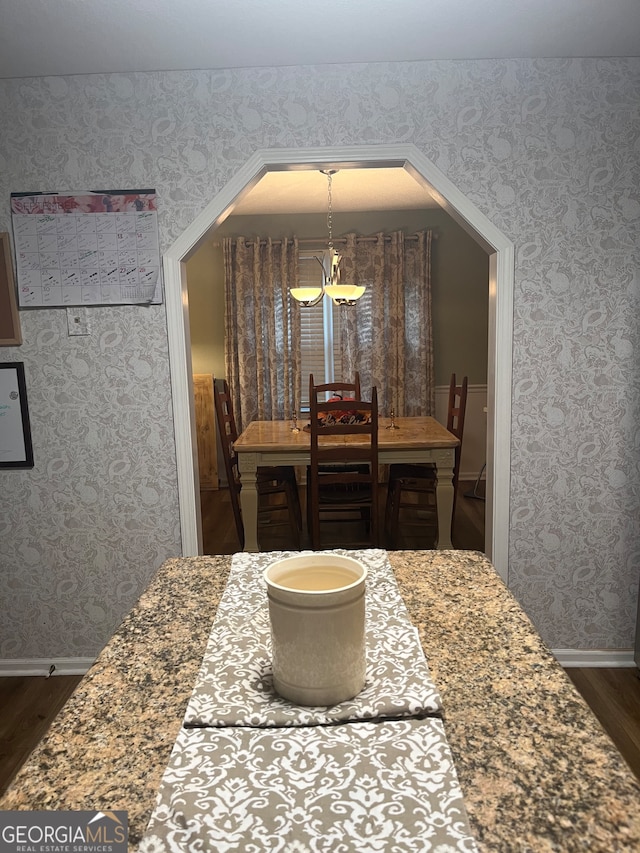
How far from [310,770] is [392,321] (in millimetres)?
5048

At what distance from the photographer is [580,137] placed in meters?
2.29

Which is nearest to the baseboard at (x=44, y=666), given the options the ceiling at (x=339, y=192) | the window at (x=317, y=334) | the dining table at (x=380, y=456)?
the dining table at (x=380, y=456)

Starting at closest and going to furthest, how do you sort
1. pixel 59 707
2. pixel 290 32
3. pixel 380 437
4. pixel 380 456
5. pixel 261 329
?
pixel 290 32 → pixel 59 707 → pixel 380 456 → pixel 380 437 → pixel 261 329

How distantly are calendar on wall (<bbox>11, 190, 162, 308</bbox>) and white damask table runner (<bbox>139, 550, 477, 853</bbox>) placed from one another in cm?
190

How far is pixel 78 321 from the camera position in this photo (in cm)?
239

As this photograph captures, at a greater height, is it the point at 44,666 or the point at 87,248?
the point at 87,248

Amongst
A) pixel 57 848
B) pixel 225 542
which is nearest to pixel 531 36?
pixel 57 848

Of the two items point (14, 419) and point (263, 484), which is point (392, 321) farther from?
point (14, 419)

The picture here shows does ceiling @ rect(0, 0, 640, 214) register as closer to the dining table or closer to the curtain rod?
the dining table

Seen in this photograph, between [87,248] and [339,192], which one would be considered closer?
[87,248]

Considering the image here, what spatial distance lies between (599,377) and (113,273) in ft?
6.54

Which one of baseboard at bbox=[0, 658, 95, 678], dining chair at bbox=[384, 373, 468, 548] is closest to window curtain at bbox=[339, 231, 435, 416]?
dining chair at bbox=[384, 373, 468, 548]

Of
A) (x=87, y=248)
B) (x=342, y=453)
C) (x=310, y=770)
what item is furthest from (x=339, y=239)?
(x=310, y=770)

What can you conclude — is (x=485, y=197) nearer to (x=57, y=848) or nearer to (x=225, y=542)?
(x=57, y=848)
